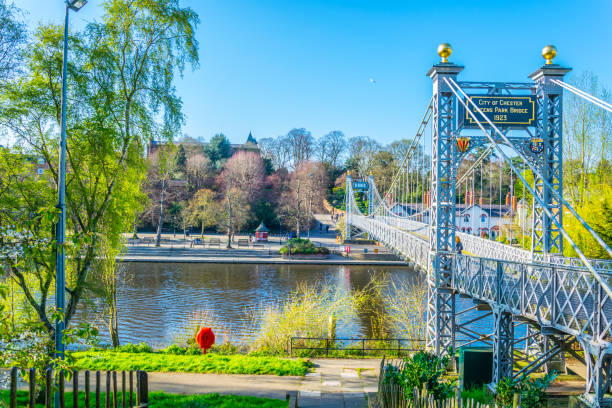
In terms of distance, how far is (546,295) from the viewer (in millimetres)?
7211

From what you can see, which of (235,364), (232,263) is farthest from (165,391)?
(232,263)

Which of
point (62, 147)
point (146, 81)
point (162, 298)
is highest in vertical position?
point (146, 81)

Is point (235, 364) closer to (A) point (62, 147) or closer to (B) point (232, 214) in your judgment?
(A) point (62, 147)

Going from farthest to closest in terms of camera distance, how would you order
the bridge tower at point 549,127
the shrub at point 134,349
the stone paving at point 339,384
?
the shrub at point 134,349
the bridge tower at point 549,127
the stone paving at point 339,384

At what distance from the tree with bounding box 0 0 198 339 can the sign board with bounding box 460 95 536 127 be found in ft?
25.0

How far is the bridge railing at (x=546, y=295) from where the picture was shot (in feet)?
19.7

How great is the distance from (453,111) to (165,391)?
974 cm

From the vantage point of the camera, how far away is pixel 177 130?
11250 mm

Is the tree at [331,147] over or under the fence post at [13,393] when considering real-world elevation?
over

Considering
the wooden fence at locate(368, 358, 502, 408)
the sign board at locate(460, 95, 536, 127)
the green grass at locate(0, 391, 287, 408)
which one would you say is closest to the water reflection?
the green grass at locate(0, 391, 287, 408)

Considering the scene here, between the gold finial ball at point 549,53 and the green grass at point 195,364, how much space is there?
35.0 feet

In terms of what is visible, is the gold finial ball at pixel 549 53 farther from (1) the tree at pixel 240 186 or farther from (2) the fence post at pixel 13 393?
(1) the tree at pixel 240 186

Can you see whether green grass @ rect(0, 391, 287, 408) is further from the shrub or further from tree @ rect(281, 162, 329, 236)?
tree @ rect(281, 162, 329, 236)

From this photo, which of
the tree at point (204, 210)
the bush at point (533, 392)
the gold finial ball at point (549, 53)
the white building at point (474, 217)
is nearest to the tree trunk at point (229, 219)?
the tree at point (204, 210)
